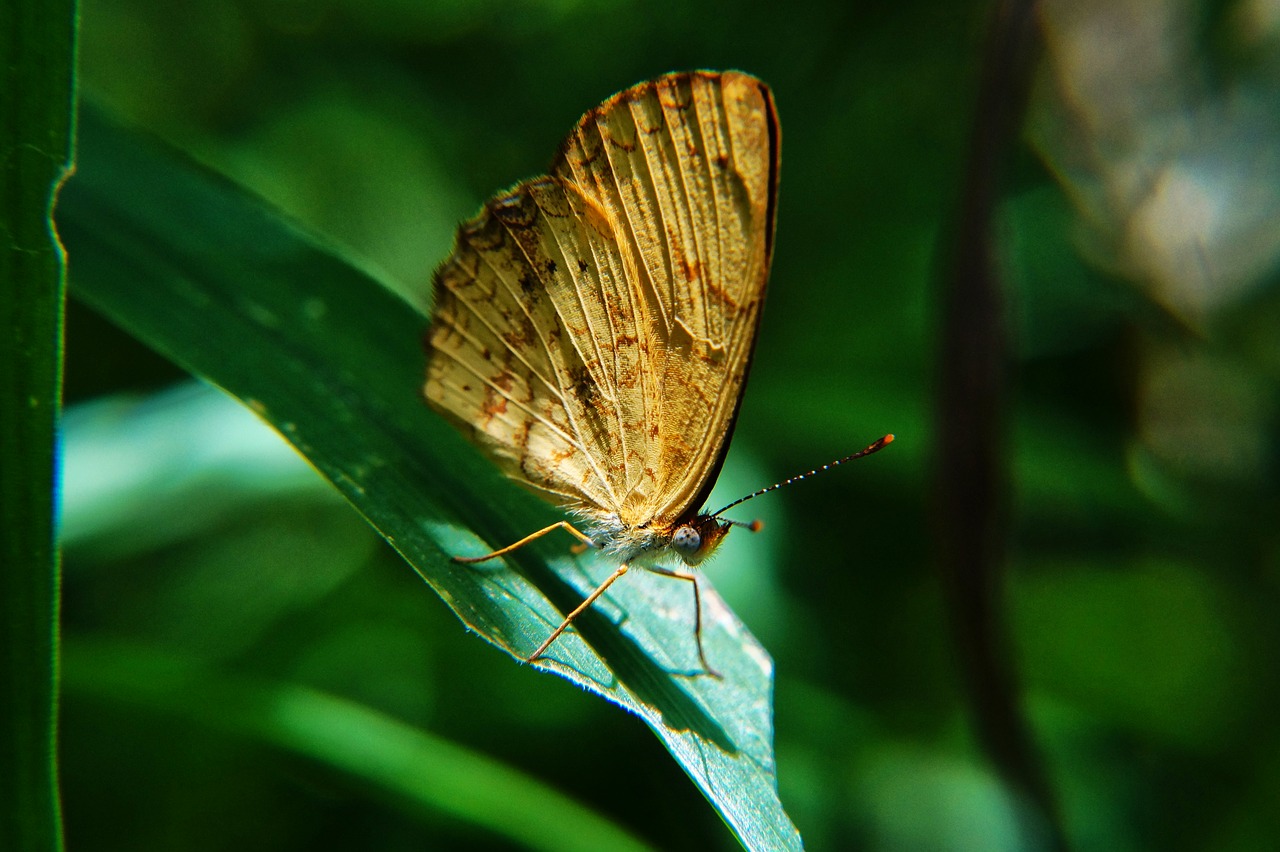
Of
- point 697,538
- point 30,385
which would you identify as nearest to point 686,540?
point 697,538

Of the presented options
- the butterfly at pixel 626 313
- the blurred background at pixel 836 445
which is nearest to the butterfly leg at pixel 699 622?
the butterfly at pixel 626 313

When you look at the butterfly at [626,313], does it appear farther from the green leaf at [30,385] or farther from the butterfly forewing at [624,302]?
the green leaf at [30,385]

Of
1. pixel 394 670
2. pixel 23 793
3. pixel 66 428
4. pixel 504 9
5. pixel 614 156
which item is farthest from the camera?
pixel 504 9

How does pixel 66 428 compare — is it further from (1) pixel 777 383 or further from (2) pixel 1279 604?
(2) pixel 1279 604

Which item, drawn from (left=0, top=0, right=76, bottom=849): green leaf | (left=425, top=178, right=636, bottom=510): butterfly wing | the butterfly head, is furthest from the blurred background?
(left=0, top=0, right=76, bottom=849): green leaf

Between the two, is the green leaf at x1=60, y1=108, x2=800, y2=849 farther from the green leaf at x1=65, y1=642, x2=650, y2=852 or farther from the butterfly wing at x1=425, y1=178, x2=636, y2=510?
the green leaf at x1=65, y1=642, x2=650, y2=852

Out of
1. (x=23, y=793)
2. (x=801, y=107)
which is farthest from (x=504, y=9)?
(x=23, y=793)

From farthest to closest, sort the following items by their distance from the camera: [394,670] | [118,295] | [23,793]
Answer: [394,670] → [118,295] → [23,793]
